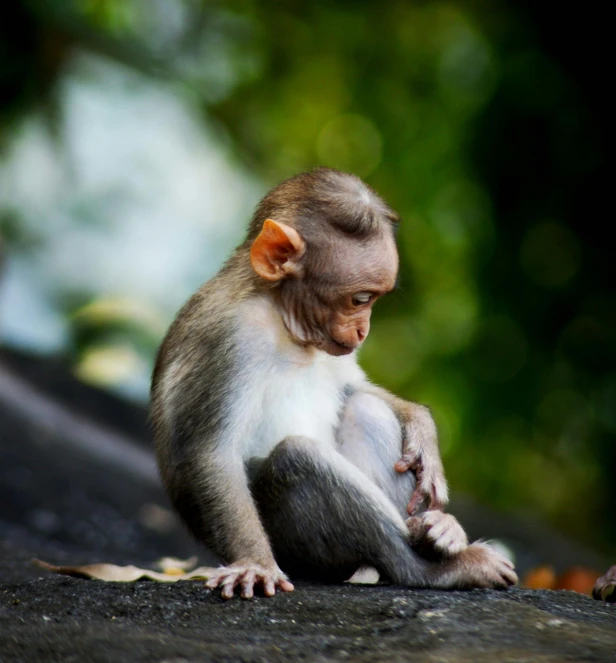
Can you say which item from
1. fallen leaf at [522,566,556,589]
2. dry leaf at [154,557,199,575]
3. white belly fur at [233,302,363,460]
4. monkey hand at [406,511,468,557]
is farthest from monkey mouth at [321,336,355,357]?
fallen leaf at [522,566,556,589]

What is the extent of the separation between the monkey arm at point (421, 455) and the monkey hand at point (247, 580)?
0.99 m

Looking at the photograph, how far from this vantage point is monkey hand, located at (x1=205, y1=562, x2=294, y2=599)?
450 centimetres

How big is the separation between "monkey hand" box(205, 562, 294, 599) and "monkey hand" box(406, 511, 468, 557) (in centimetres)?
74

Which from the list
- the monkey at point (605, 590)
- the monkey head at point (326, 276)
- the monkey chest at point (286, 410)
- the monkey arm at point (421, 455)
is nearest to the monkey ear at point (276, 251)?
the monkey head at point (326, 276)

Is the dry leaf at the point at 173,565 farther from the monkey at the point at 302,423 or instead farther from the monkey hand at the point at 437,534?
the monkey hand at the point at 437,534

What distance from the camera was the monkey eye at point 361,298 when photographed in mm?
5250

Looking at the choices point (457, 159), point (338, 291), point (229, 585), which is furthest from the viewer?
point (457, 159)

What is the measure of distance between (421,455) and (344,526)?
2.44 feet

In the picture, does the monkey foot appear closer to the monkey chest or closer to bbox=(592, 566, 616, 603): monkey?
bbox=(592, 566, 616, 603): monkey

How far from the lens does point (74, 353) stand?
13.3 meters

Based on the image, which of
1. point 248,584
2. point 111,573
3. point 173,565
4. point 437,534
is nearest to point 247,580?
point 248,584

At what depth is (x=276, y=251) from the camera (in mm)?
5312

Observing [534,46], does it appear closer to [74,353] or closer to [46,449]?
[74,353]

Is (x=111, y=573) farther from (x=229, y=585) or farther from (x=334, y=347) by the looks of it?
(x=334, y=347)
